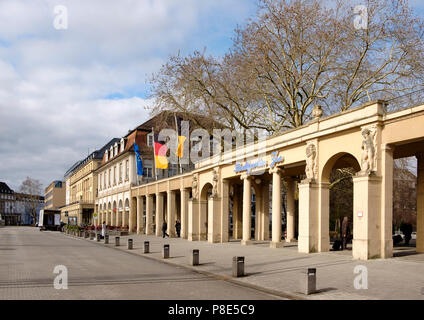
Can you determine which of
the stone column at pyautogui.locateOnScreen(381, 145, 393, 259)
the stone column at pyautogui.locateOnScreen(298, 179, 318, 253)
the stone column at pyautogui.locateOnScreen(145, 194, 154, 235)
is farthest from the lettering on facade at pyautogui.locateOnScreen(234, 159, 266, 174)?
the stone column at pyautogui.locateOnScreen(145, 194, 154, 235)

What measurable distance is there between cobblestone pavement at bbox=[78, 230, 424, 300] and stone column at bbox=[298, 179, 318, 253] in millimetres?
734

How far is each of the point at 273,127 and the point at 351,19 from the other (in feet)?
36.3

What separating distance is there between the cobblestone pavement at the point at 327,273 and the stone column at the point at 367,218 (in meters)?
0.63

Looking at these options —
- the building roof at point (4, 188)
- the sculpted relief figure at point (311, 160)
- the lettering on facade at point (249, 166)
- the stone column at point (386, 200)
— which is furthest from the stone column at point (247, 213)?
the building roof at point (4, 188)

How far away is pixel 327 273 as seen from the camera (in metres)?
14.8

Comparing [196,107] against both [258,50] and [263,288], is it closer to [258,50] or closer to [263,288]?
[258,50]

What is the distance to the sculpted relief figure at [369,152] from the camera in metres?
18.7

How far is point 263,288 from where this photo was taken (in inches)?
493

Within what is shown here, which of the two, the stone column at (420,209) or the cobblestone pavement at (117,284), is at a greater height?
the stone column at (420,209)

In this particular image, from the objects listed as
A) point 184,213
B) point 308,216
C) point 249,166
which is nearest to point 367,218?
point 308,216

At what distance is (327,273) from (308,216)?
7.26m

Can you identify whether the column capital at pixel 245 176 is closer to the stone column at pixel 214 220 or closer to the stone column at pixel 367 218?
the stone column at pixel 214 220

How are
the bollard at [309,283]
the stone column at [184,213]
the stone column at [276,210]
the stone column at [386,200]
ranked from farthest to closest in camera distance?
1. the stone column at [184,213]
2. the stone column at [276,210]
3. the stone column at [386,200]
4. the bollard at [309,283]
